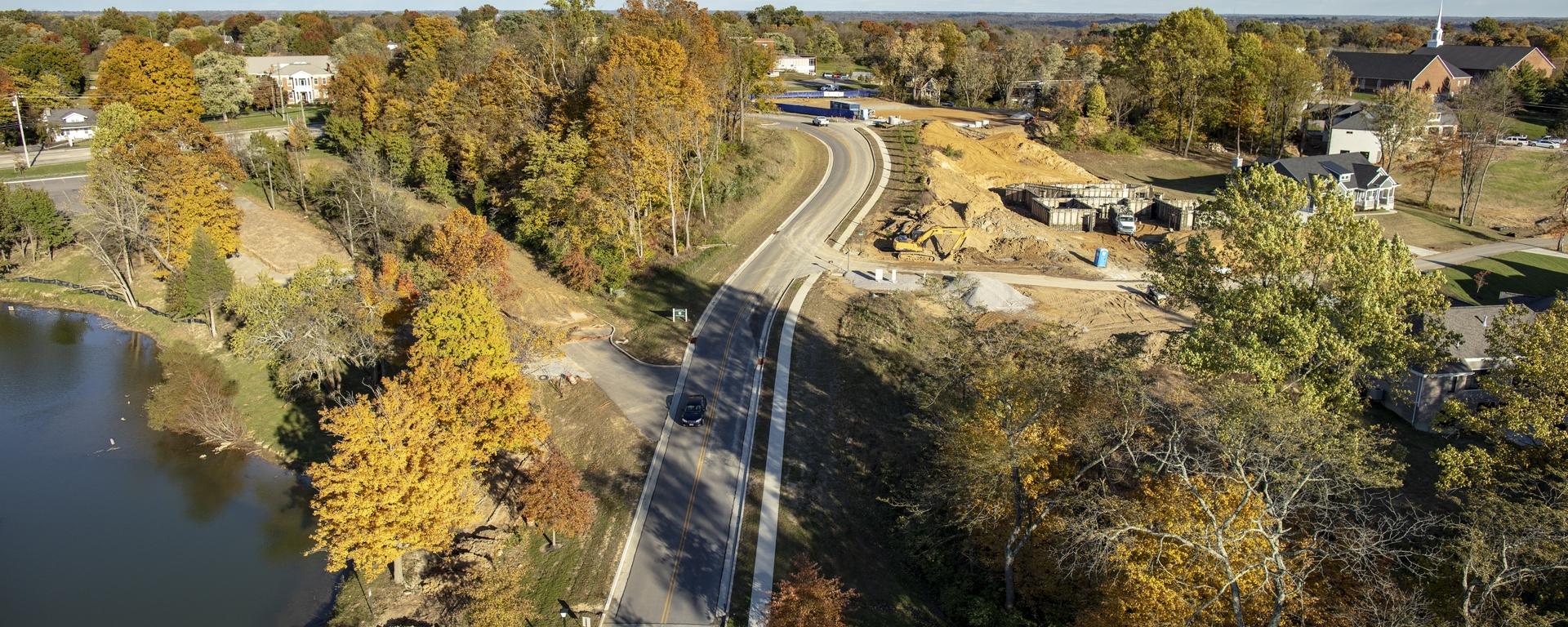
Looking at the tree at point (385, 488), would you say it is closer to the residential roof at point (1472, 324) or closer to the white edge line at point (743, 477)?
the white edge line at point (743, 477)

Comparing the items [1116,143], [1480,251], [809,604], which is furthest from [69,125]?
[1480,251]

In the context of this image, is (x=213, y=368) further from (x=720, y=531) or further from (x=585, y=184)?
(x=720, y=531)

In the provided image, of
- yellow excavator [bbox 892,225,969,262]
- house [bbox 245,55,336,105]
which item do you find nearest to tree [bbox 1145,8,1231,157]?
yellow excavator [bbox 892,225,969,262]

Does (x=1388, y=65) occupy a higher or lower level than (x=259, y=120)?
higher

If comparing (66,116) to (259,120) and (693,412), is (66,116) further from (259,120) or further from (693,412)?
(693,412)

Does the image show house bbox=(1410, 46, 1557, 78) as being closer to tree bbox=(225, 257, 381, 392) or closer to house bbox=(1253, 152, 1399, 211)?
house bbox=(1253, 152, 1399, 211)

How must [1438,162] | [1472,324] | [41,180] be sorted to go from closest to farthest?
[1472,324] → [41,180] → [1438,162]

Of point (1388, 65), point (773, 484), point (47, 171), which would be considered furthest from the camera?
point (1388, 65)
